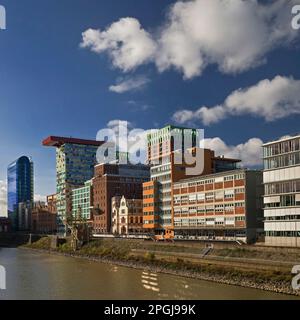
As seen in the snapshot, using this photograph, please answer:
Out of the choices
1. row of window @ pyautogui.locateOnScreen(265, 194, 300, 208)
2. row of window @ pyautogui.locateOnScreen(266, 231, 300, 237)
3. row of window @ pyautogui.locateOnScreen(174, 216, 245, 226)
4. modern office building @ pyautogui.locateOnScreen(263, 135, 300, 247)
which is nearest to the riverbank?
row of window @ pyautogui.locateOnScreen(266, 231, 300, 237)

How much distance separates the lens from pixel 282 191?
66875 mm

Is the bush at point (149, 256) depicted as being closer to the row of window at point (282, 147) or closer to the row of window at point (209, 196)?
the row of window at point (209, 196)

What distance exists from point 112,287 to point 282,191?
27.8m

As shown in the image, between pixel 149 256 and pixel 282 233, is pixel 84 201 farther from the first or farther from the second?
pixel 282 233

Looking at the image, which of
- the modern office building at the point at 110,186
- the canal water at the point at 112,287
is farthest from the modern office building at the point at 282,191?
the modern office building at the point at 110,186

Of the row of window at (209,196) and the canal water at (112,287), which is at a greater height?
the row of window at (209,196)

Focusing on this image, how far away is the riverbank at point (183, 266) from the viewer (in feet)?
166

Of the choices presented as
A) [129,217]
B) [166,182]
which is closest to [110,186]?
[129,217]

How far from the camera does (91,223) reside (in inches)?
5748

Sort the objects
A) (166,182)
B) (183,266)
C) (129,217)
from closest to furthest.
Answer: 1. (183,266)
2. (166,182)
3. (129,217)

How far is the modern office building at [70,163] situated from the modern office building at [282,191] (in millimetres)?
119971
